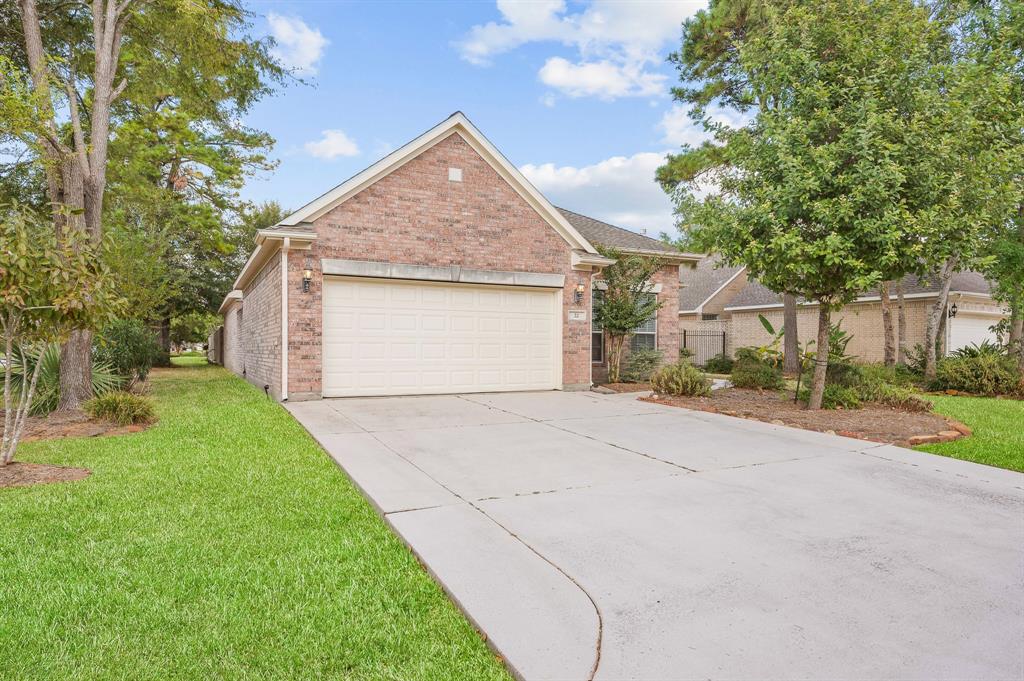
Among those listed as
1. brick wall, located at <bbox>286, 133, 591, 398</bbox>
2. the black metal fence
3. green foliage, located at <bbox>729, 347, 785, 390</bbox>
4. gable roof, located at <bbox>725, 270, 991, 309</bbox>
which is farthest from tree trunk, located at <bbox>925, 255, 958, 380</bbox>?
brick wall, located at <bbox>286, 133, 591, 398</bbox>

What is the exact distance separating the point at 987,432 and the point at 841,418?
1798 mm

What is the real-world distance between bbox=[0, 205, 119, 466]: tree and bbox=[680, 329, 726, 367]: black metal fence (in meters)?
21.7

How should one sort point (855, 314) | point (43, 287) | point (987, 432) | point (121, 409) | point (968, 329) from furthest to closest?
point (855, 314) → point (968, 329) → point (121, 409) → point (987, 432) → point (43, 287)

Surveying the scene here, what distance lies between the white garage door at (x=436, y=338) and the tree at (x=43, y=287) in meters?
5.02

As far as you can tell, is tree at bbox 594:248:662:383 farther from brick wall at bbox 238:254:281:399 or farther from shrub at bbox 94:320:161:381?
shrub at bbox 94:320:161:381

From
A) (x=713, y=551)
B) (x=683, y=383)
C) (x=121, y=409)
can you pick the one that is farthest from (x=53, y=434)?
(x=683, y=383)

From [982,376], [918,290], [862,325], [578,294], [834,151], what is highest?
[834,151]

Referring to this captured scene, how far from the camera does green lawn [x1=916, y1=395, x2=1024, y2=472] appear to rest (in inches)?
251

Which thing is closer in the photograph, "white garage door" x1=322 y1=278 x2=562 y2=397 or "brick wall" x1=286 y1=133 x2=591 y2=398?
"brick wall" x1=286 y1=133 x2=591 y2=398

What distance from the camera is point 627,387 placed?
1316cm

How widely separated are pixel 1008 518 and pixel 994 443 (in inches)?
148

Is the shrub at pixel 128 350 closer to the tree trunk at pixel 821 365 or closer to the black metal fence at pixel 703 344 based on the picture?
→ the tree trunk at pixel 821 365

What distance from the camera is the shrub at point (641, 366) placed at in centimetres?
1405

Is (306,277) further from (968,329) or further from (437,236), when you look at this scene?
(968,329)
